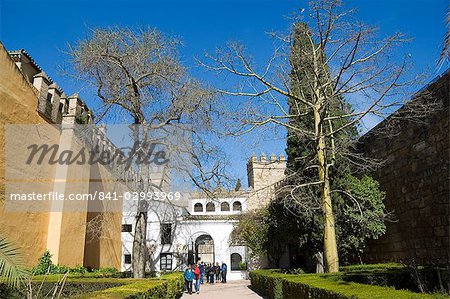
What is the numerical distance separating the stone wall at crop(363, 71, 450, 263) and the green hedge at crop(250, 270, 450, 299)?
329cm

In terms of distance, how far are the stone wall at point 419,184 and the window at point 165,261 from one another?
15.6m

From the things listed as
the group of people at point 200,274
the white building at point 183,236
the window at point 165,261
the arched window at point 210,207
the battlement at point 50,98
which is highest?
the battlement at point 50,98

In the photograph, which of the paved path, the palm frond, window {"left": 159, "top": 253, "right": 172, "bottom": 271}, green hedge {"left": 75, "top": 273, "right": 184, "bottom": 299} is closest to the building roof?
window {"left": 159, "top": 253, "right": 172, "bottom": 271}

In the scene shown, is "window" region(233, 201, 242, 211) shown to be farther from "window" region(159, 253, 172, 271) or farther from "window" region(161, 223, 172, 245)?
"window" region(159, 253, 172, 271)

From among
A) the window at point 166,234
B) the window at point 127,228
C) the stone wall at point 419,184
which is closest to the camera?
the stone wall at point 419,184

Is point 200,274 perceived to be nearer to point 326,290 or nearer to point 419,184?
point 419,184

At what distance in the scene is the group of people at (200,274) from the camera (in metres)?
15.4

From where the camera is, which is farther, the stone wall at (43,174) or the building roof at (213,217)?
the building roof at (213,217)

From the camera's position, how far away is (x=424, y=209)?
11.0 m

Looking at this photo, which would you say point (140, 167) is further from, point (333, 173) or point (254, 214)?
point (254, 214)

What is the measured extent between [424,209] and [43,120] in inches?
514

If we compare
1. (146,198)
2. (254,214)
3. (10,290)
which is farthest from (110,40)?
(254,214)

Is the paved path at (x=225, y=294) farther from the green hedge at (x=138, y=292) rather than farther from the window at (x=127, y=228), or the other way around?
the window at (x=127, y=228)

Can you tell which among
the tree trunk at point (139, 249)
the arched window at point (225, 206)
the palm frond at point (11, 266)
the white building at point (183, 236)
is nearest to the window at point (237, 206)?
the arched window at point (225, 206)
